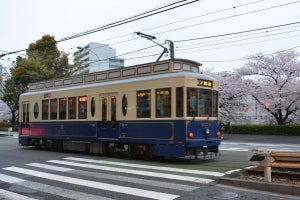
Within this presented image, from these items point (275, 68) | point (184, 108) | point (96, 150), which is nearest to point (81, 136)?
point (96, 150)

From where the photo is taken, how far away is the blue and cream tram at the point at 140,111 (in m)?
13.6

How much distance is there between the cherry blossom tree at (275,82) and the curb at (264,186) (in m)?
27.3

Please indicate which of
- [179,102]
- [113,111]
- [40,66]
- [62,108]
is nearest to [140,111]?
[113,111]

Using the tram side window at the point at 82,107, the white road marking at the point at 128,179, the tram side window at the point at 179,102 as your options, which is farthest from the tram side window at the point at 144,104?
the tram side window at the point at 82,107

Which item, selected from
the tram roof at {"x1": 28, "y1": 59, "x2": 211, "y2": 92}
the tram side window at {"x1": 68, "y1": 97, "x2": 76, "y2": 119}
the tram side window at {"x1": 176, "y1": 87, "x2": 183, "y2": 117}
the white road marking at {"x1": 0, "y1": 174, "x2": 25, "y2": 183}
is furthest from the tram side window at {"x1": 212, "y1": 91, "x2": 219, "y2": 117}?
the white road marking at {"x1": 0, "y1": 174, "x2": 25, "y2": 183}

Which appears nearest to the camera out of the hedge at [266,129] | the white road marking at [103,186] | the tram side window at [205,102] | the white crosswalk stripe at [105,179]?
the white road marking at [103,186]

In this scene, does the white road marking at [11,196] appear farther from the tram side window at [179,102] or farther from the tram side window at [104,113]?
the tram side window at [104,113]

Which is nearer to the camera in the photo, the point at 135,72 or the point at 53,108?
the point at 135,72

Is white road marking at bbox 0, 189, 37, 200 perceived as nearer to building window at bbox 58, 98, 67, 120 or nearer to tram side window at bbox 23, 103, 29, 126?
building window at bbox 58, 98, 67, 120

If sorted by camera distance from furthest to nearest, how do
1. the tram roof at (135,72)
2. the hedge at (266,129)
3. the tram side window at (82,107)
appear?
the hedge at (266,129), the tram side window at (82,107), the tram roof at (135,72)

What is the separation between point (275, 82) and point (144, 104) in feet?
83.6

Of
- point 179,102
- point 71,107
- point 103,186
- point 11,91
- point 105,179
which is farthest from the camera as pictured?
point 11,91

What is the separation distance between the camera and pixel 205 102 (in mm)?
14258

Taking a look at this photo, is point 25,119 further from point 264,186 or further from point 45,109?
point 264,186
